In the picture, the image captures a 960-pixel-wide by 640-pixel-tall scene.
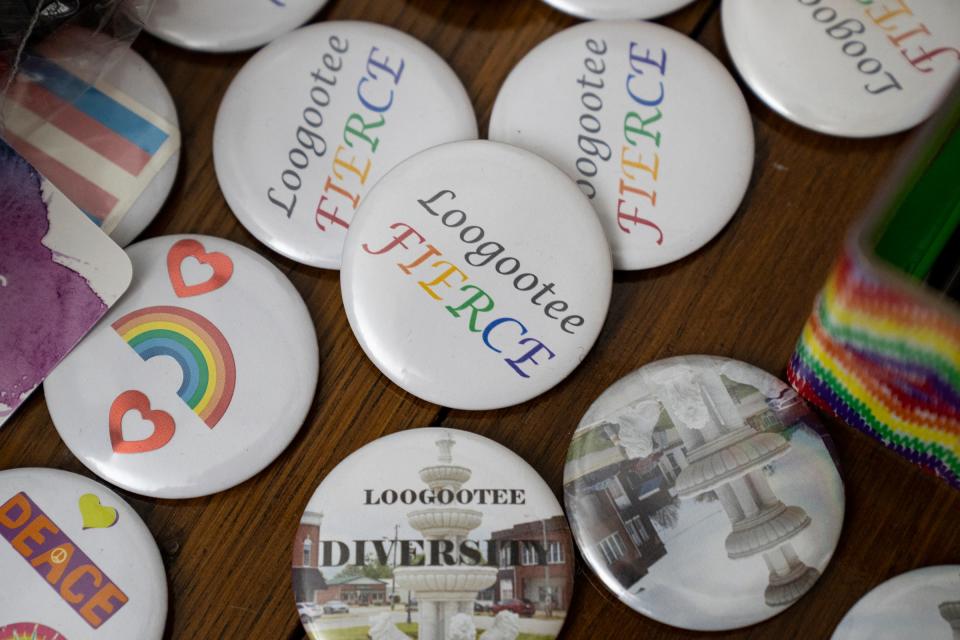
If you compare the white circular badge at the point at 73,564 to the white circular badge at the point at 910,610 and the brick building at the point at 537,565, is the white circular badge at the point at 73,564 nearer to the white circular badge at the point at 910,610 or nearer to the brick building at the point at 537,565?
the brick building at the point at 537,565

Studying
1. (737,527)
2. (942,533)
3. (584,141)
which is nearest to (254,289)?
(584,141)

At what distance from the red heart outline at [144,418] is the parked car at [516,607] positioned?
0.93 ft

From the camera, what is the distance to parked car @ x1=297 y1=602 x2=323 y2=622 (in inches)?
26.9

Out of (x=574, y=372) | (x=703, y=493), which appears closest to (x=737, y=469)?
(x=703, y=493)

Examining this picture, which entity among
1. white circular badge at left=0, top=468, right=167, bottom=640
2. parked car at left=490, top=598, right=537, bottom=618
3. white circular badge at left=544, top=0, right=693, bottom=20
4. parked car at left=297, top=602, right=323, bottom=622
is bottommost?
white circular badge at left=0, top=468, right=167, bottom=640

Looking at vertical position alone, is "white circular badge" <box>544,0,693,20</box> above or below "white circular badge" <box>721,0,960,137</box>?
below

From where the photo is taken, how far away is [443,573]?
69 centimetres

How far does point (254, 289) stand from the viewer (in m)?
0.76

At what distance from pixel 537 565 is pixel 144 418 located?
1.06 ft

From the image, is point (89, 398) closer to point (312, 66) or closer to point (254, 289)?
point (254, 289)

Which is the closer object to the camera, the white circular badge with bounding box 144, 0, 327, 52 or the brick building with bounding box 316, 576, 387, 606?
the brick building with bounding box 316, 576, 387, 606

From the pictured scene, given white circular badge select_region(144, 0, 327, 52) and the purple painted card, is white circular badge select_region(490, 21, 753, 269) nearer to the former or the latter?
white circular badge select_region(144, 0, 327, 52)

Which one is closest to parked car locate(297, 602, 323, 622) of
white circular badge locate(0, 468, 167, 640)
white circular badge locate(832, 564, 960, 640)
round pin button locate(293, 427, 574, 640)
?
round pin button locate(293, 427, 574, 640)

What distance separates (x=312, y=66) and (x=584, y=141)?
0.81 feet
